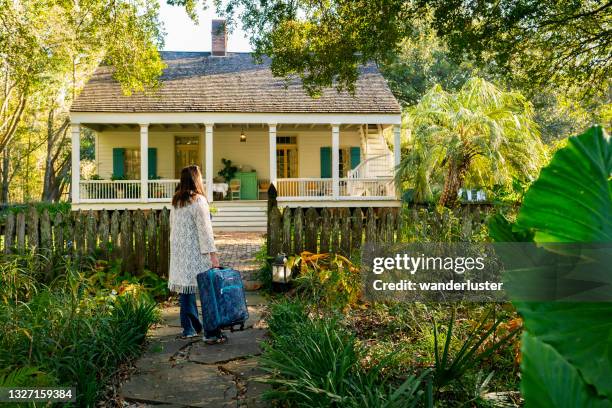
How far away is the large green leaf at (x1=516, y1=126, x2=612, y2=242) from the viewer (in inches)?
49.4

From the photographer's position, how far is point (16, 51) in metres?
10.6

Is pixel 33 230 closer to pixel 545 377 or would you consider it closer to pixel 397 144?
pixel 545 377

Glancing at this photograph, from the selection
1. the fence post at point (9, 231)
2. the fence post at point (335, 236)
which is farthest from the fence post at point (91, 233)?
→ the fence post at point (335, 236)

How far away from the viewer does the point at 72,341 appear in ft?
12.6

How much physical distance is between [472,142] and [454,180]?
3.44 feet

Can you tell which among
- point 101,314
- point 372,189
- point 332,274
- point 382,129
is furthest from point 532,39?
point 382,129

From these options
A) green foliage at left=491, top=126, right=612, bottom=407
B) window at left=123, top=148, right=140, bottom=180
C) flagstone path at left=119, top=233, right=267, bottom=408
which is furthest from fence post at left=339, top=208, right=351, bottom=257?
window at left=123, top=148, right=140, bottom=180

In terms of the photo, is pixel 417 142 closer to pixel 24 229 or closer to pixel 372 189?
pixel 372 189

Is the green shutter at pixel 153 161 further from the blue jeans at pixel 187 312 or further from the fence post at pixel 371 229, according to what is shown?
the blue jeans at pixel 187 312

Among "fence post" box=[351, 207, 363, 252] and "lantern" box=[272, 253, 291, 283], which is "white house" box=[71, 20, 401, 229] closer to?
"fence post" box=[351, 207, 363, 252]

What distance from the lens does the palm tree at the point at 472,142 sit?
13.1m

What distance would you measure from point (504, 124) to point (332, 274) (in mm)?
9371

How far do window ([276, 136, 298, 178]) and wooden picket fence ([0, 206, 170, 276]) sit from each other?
14473 millimetres

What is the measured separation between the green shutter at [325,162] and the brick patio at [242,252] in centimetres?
559
